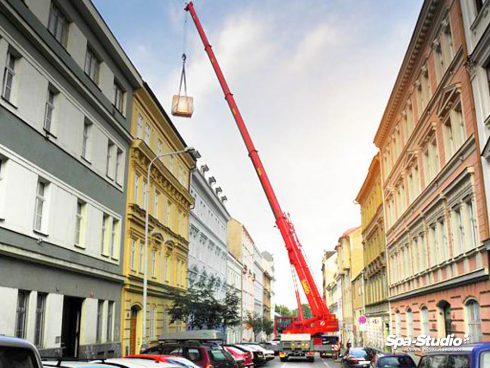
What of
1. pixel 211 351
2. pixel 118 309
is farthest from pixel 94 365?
pixel 118 309

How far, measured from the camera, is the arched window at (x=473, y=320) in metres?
19.8

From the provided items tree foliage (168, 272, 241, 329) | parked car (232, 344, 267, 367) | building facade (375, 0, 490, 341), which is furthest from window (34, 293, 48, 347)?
parked car (232, 344, 267, 367)

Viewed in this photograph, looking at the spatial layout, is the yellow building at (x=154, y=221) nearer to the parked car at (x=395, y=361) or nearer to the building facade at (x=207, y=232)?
the building facade at (x=207, y=232)

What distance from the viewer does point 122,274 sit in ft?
87.3

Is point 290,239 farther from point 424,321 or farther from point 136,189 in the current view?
point 136,189

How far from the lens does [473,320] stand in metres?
20.4

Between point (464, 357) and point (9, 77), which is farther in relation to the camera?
point (9, 77)

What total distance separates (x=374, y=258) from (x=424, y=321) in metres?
20.5

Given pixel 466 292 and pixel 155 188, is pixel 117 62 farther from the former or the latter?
pixel 466 292

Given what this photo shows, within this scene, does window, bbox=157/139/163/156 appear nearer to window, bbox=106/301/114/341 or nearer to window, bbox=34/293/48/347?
window, bbox=106/301/114/341

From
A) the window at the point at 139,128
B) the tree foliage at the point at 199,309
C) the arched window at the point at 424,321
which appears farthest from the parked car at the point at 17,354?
the tree foliage at the point at 199,309

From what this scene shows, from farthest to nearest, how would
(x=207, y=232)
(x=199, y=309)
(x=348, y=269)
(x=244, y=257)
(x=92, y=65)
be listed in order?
1. (x=244, y=257)
2. (x=348, y=269)
3. (x=207, y=232)
4. (x=199, y=309)
5. (x=92, y=65)

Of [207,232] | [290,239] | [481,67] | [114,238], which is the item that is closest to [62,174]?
[114,238]

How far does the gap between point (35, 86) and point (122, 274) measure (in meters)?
11.2
